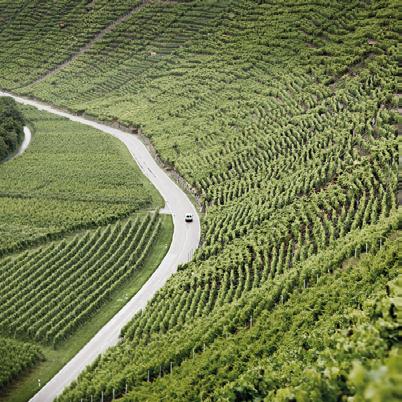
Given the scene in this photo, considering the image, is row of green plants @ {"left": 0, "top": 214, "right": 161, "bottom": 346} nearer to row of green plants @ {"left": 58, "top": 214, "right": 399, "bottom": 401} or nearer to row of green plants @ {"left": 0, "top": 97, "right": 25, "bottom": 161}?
row of green plants @ {"left": 58, "top": 214, "right": 399, "bottom": 401}

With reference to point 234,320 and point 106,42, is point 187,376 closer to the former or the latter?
point 234,320

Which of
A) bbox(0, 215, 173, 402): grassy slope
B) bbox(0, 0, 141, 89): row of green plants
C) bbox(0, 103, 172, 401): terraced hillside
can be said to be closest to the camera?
bbox(0, 215, 173, 402): grassy slope

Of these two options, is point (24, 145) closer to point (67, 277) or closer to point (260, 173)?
point (260, 173)

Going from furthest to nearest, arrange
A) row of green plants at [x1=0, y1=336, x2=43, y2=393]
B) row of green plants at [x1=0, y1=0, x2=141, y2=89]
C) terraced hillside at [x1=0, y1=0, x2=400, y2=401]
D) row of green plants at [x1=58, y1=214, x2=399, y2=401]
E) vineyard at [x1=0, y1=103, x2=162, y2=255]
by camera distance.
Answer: row of green plants at [x1=0, y1=0, x2=141, y2=89] → vineyard at [x1=0, y1=103, x2=162, y2=255] → row of green plants at [x1=0, y1=336, x2=43, y2=393] → terraced hillside at [x1=0, y1=0, x2=400, y2=401] → row of green plants at [x1=58, y1=214, x2=399, y2=401]

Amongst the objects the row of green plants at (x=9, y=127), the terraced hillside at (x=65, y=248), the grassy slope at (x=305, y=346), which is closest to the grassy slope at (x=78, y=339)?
the terraced hillside at (x=65, y=248)

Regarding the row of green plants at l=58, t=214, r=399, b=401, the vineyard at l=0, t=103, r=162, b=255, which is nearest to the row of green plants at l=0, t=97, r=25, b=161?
the vineyard at l=0, t=103, r=162, b=255

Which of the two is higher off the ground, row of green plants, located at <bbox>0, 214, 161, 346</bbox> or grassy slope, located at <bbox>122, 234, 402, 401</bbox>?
grassy slope, located at <bbox>122, 234, 402, 401</bbox>
